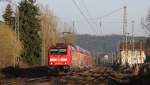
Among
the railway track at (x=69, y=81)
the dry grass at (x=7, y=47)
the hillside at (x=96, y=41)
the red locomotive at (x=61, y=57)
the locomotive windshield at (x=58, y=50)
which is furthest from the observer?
the hillside at (x=96, y=41)

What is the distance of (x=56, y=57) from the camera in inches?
1784

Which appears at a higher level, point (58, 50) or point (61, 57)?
point (58, 50)

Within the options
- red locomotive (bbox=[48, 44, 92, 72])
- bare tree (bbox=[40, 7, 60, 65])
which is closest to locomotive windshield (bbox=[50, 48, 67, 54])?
red locomotive (bbox=[48, 44, 92, 72])

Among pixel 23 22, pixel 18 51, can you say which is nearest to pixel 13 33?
pixel 18 51

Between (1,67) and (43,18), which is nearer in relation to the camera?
(1,67)

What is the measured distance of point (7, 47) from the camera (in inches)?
2384

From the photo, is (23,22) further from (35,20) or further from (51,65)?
(51,65)

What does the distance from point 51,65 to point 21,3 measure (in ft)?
109

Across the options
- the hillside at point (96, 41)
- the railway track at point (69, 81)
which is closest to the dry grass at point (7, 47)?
the railway track at point (69, 81)

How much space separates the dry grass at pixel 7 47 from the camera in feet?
195

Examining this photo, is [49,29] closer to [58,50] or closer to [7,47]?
[7,47]

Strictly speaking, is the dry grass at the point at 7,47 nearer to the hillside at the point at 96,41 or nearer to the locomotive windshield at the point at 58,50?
the locomotive windshield at the point at 58,50

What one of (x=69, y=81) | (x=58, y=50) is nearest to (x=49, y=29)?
(x=58, y=50)

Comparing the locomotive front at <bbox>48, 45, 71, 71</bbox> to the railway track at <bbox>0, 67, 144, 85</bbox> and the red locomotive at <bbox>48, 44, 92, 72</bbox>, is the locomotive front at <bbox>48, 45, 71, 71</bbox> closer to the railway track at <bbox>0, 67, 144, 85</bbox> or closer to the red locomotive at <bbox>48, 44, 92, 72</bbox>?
the red locomotive at <bbox>48, 44, 92, 72</bbox>
